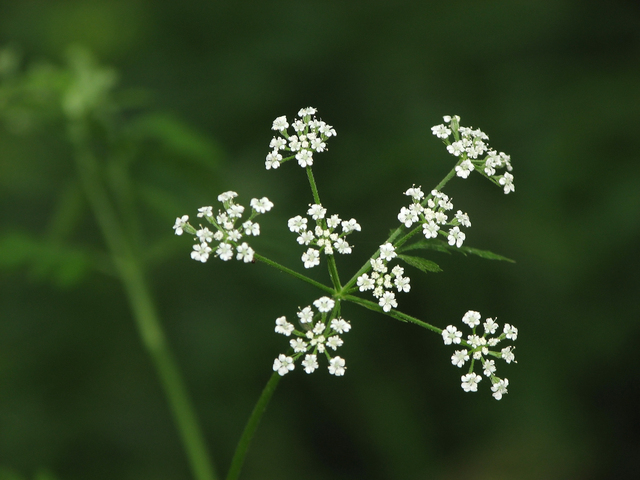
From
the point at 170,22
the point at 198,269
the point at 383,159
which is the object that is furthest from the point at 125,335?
the point at 170,22

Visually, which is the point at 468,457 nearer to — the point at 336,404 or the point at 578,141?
the point at 336,404

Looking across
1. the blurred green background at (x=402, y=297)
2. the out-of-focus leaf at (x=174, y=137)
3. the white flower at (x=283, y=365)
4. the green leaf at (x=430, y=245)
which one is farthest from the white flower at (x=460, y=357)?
the blurred green background at (x=402, y=297)

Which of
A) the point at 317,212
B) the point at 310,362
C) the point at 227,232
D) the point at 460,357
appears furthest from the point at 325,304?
the point at 460,357

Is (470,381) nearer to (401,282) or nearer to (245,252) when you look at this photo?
(401,282)

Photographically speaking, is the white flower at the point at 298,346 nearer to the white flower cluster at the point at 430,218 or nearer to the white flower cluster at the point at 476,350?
the white flower cluster at the point at 476,350

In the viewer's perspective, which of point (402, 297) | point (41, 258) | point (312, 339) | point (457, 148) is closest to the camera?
point (312, 339)

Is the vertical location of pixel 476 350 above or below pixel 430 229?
below
